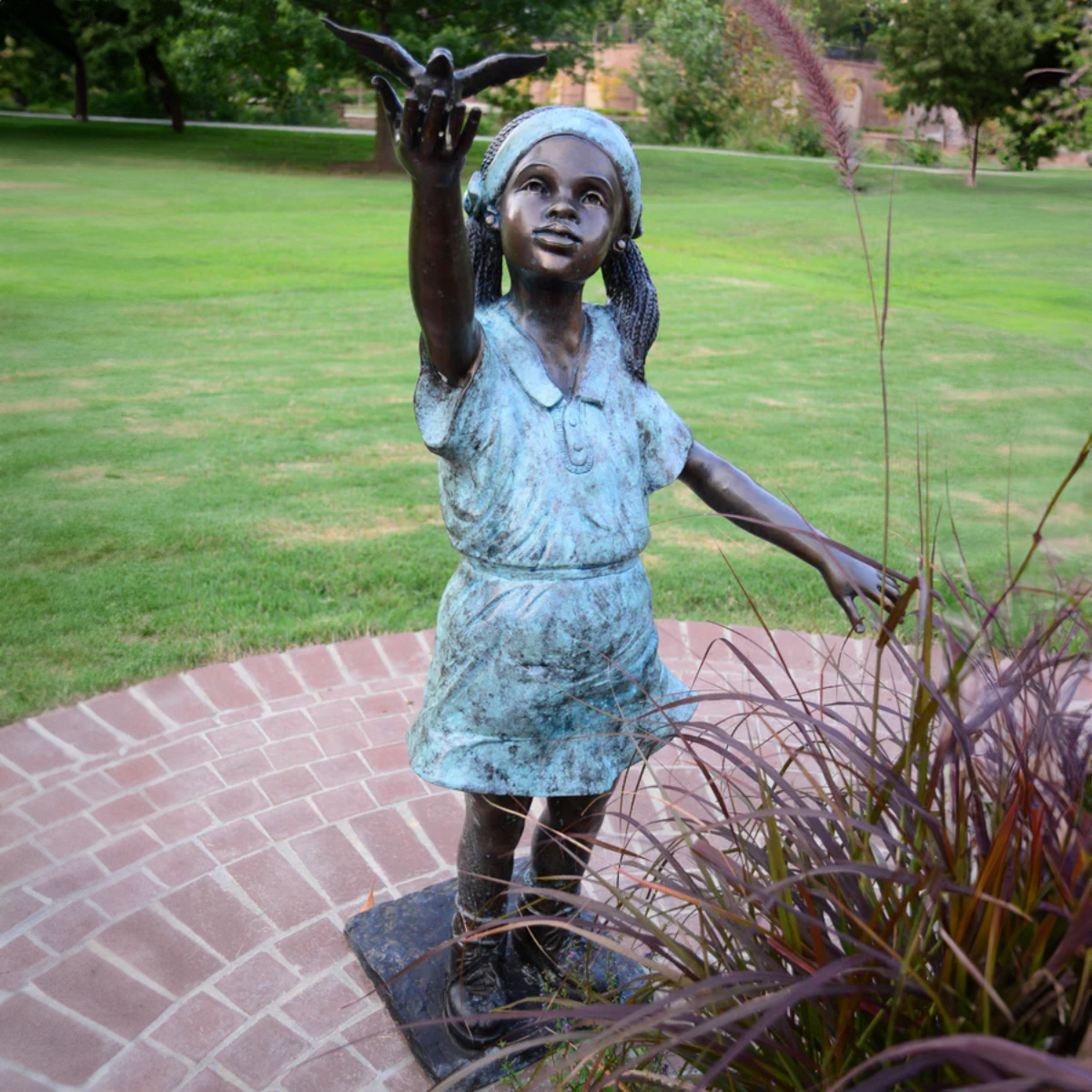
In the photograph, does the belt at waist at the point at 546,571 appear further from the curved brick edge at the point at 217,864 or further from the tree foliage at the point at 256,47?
the tree foliage at the point at 256,47

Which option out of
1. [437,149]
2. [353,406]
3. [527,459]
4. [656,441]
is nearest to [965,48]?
[353,406]

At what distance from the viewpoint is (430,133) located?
1686mm

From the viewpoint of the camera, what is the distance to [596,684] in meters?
2.24

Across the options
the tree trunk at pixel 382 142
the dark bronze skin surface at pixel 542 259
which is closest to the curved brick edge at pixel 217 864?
the dark bronze skin surface at pixel 542 259

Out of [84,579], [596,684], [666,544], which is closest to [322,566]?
[84,579]

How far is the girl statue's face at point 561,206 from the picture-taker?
204cm

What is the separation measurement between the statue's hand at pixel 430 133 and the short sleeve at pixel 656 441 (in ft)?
2.25

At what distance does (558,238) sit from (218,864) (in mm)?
2037

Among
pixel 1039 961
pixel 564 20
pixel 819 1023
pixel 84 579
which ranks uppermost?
pixel 564 20

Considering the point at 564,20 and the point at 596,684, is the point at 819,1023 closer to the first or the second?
the point at 596,684

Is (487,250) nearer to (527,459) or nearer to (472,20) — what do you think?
(527,459)

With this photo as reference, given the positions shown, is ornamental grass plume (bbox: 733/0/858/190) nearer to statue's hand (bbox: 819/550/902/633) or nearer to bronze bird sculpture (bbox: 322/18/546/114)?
bronze bird sculpture (bbox: 322/18/546/114)

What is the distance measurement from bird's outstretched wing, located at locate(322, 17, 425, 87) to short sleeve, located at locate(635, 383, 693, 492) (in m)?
0.82

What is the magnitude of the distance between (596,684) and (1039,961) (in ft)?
3.29
